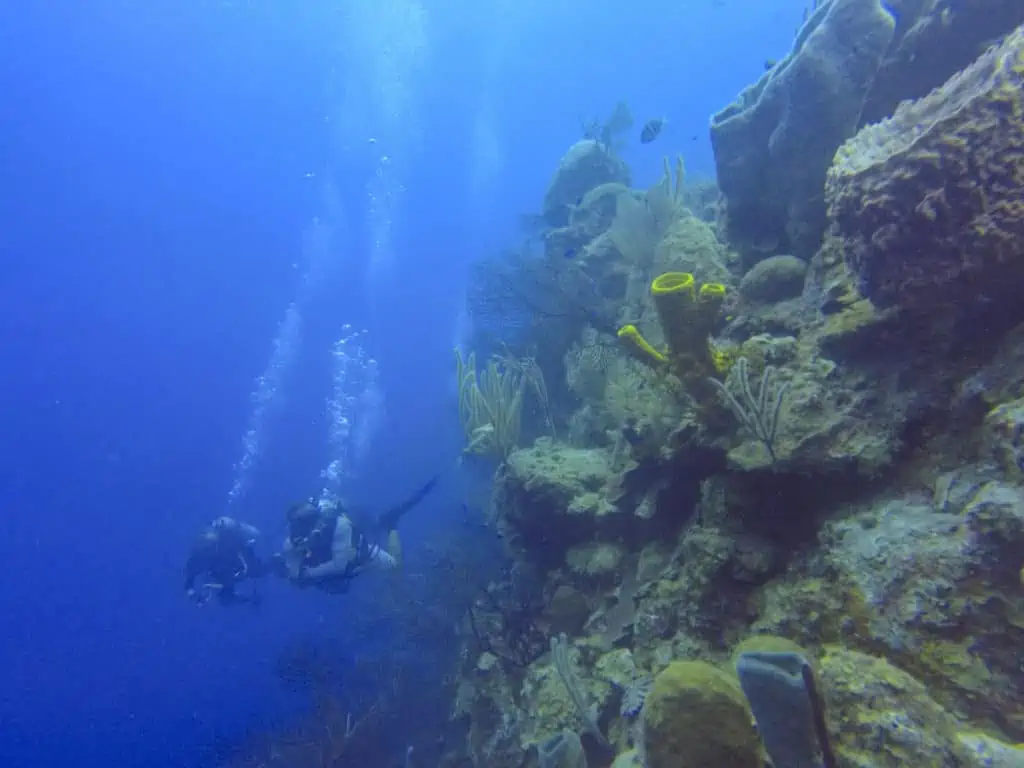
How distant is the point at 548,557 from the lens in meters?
5.55

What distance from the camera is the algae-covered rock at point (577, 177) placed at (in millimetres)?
12758

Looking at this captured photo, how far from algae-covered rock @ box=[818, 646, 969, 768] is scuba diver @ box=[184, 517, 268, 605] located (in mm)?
9962

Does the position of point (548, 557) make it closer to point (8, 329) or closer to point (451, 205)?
point (8, 329)

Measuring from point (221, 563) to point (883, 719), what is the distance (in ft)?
33.9

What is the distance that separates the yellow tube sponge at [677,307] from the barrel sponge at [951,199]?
89 cm

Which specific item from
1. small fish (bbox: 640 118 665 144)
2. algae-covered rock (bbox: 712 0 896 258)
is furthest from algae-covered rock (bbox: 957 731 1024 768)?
small fish (bbox: 640 118 665 144)

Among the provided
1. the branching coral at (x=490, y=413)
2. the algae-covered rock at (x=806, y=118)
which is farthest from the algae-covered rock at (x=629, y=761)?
the algae-covered rock at (x=806, y=118)

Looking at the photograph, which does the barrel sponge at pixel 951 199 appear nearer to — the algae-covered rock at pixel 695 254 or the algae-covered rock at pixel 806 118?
the algae-covered rock at pixel 806 118

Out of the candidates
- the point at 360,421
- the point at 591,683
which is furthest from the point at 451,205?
the point at 591,683

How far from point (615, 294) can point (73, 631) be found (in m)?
43.9

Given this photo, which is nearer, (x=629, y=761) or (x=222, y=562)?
(x=629, y=761)

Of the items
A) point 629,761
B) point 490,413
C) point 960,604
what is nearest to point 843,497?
point 960,604

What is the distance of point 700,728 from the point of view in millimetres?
1966

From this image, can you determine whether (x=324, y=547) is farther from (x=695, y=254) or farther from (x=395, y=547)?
(x=695, y=254)
